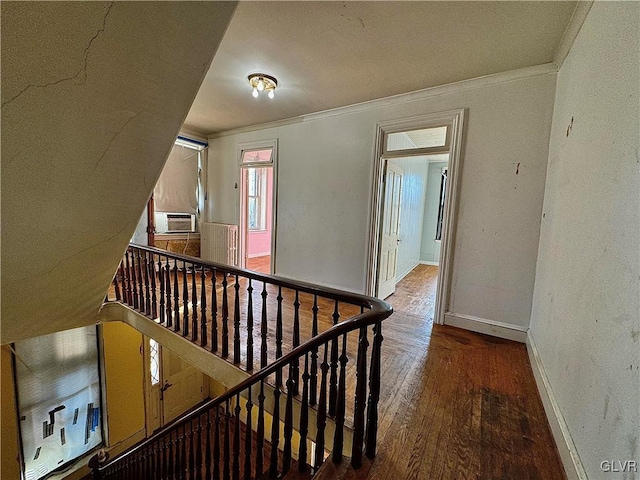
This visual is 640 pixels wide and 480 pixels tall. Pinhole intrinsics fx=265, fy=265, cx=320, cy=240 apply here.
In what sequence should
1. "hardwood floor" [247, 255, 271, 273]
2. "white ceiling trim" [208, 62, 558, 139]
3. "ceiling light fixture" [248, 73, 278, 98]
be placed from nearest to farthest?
"white ceiling trim" [208, 62, 558, 139] < "ceiling light fixture" [248, 73, 278, 98] < "hardwood floor" [247, 255, 271, 273]

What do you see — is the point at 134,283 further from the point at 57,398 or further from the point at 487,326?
the point at 487,326

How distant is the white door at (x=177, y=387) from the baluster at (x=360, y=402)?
13.6 ft

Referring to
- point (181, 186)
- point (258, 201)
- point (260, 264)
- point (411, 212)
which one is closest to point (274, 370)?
point (181, 186)

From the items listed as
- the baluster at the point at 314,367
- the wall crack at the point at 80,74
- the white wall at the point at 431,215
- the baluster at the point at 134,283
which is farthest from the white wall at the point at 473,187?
the white wall at the point at 431,215

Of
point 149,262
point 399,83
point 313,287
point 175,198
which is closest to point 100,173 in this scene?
point 313,287

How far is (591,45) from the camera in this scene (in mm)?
1521

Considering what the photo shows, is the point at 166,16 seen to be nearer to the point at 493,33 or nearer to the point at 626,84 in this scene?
the point at 626,84

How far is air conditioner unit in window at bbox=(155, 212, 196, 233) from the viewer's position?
466 cm

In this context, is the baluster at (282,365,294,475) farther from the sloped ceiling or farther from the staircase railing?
the sloped ceiling

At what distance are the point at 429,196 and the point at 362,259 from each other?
4.22 meters

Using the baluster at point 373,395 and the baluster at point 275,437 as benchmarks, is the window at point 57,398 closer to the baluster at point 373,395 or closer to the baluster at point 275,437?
the baluster at point 275,437

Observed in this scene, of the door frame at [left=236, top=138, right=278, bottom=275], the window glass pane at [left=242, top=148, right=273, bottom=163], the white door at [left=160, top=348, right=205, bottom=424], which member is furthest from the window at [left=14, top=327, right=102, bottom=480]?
the window glass pane at [left=242, top=148, right=273, bottom=163]

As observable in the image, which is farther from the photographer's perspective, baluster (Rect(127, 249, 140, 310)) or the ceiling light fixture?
baluster (Rect(127, 249, 140, 310))

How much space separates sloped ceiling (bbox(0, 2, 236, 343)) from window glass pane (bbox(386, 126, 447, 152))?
258cm
